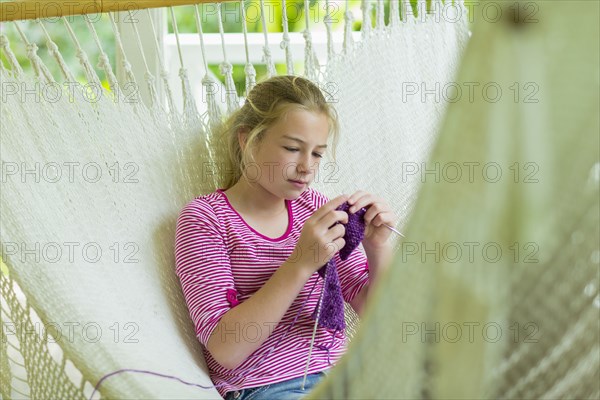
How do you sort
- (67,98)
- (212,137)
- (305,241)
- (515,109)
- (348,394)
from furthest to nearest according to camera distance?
(212,137), (67,98), (305,241), (348,394), (515,109)

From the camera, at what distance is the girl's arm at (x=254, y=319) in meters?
1.02

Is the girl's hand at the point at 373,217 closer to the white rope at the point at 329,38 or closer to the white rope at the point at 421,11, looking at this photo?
the white rope at the point at 329,38

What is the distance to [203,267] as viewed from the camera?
1083 millimetres

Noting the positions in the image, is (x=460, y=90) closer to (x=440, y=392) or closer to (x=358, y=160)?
(x=440, y=392)

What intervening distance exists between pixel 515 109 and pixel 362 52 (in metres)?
0.88

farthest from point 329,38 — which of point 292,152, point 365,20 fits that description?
point 292,152

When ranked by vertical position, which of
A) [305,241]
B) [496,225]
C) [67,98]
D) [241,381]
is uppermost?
[496,225]

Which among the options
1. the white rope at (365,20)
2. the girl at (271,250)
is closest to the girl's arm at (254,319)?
the girl at (271,250)

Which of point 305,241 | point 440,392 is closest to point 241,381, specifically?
point 305,241

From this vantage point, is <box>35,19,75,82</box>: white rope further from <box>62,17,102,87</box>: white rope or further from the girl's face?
the girl's face

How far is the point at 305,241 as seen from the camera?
3.45 feet

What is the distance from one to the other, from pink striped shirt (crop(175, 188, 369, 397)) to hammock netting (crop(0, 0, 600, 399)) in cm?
5

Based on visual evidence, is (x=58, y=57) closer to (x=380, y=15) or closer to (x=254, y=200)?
(x=254, y=200)

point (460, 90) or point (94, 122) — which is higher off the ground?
point (460, 90)
